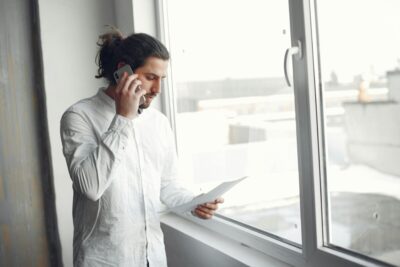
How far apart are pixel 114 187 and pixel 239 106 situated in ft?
2.20

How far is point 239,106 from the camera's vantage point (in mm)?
1923

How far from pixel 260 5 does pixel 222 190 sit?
739mm

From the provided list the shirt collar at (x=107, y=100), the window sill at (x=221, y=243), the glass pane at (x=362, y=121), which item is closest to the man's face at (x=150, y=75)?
the shirt collar at (x=107, y=100)

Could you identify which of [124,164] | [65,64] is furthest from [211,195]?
[65,64]

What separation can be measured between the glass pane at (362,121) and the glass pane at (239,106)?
202 millimetres

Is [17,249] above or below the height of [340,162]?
below

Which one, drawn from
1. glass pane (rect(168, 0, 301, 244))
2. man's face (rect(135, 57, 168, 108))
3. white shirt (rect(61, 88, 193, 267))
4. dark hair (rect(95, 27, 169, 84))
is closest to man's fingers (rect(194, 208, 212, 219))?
white shirt (rect(61, 88, 193, 267))

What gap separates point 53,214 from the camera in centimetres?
255

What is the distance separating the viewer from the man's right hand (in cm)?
143

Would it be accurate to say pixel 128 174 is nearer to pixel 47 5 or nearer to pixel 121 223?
pixel 121 223

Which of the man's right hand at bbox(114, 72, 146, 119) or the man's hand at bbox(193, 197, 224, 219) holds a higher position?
the man's right hand at bbox(114, 72, 146, 119)

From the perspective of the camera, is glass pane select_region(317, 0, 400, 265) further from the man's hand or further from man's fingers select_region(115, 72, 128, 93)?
man's fingers select_region(115, 72, 128, 93)

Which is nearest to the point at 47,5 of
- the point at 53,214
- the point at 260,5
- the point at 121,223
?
the point at 53,214

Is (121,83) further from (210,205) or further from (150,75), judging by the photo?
(210,205)
